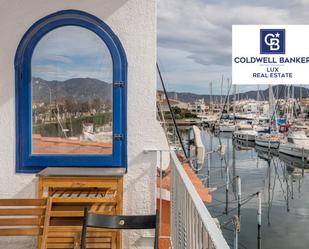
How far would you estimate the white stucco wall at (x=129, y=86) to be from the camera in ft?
11.2

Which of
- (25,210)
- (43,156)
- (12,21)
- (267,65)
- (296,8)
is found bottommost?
(25,210)

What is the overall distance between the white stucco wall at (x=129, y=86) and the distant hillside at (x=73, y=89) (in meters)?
0.21

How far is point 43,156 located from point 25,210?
36.8 inches

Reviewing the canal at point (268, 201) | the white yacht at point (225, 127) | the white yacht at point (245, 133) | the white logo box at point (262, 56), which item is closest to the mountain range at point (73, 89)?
the canal at point (268, 201)

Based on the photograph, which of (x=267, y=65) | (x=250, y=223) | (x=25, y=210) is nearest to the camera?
(x=25, y=210)

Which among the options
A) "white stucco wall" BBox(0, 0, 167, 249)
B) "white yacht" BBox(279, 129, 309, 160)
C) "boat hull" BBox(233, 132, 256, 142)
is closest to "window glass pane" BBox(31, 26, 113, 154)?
"white stucco wall" BBox(0, 0, 167, 249)

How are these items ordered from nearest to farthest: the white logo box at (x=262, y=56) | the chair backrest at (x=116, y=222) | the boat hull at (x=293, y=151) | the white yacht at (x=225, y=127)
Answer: the chair backrest at (x=116, y=222), the white logo box at (x=262, y=56), the boat hull at (x=293, y=151), the white yacht at (x=225, y=127)

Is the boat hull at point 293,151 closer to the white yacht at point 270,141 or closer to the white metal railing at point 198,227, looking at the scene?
the white yacht at point 270,141

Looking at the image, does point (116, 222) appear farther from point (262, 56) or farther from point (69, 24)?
point (262, 56)

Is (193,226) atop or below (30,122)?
below

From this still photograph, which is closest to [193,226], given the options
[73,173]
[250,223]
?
[73,173]

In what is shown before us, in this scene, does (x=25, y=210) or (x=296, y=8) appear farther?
(x=296, y=8)

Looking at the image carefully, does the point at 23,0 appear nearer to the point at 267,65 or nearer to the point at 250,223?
the point at 250,223

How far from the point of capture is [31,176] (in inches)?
136
